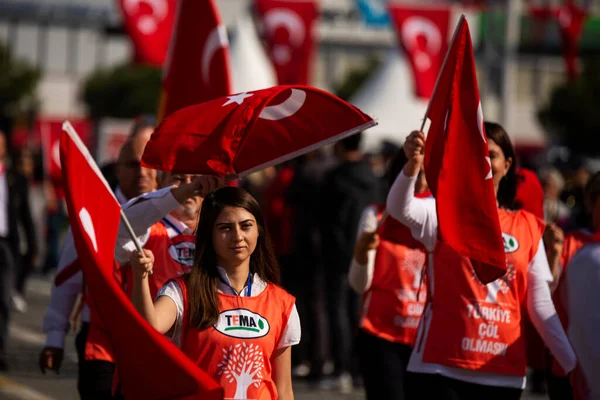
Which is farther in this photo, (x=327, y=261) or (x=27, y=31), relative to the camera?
(x=27, y=31)

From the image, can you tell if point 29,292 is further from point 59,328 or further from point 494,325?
point 494,325

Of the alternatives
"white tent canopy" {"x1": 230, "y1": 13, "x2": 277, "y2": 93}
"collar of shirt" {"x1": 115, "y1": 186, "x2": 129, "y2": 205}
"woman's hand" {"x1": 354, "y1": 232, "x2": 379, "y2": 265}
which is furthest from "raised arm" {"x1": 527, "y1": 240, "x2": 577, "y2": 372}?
"white tent canopy" {"x1": 230, "y1": 13, "x2": 277, "y2": 93}

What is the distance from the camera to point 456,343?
16.6 ft

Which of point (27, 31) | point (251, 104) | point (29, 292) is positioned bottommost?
point (29, 292)

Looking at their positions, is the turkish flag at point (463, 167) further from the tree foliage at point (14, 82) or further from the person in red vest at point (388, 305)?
the tree foliage at point (14, 82)

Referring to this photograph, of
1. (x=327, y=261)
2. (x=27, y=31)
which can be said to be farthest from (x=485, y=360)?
(x=27, y=31)

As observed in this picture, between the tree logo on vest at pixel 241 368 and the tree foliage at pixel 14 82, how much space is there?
60.4m

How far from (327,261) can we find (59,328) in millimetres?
4824

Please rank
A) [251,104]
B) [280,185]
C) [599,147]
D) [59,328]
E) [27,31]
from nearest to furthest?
[251,104] → [59,328] → [280,185] → [599,147] → [27,31]

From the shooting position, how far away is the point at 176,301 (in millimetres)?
4316

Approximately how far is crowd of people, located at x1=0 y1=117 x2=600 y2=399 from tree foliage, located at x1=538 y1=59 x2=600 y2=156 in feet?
156

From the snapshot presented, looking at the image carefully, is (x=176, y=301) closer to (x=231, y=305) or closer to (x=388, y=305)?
(x=231, y=305)

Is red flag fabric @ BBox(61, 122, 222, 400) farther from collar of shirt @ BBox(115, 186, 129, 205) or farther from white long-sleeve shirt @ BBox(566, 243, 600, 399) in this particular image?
white long-sleeve shirt @ BBox(566, 243, 600, 399)

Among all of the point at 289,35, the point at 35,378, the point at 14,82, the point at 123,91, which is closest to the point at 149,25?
the point at 289,35
